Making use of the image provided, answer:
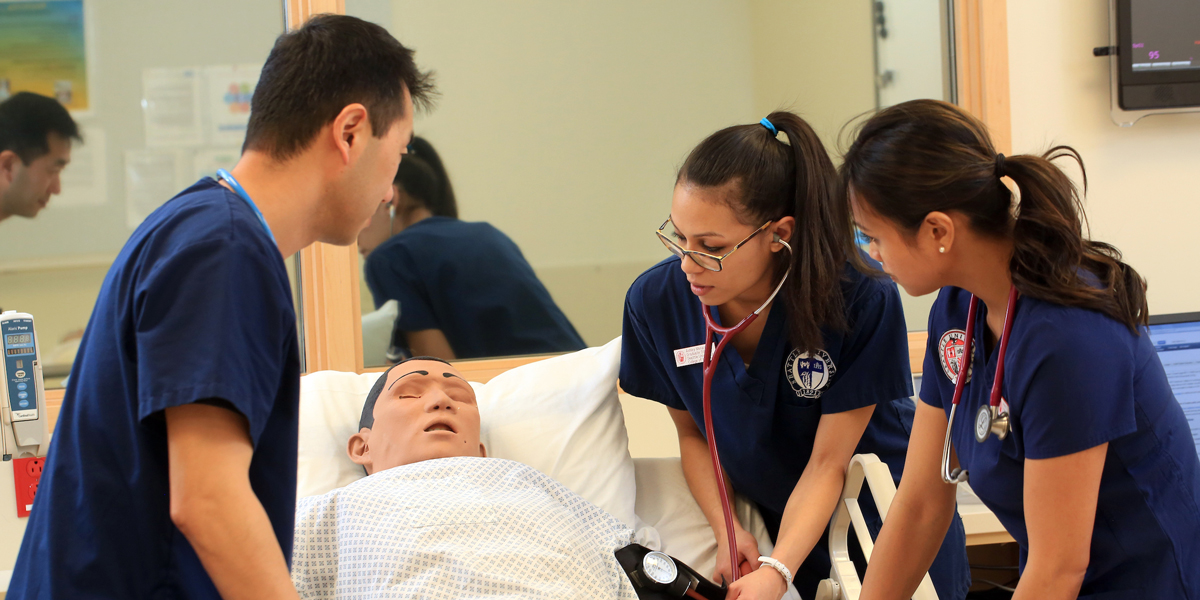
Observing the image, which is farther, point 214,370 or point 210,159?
point 210,159

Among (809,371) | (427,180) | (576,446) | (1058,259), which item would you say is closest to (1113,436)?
(1058,259)

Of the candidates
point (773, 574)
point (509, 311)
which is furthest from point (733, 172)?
point (509, 311)

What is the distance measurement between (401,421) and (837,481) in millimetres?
888

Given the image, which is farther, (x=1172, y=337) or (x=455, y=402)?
(x=1172, y=337)

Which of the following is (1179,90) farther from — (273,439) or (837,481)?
(273,439)

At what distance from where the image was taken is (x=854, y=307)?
5.19ft

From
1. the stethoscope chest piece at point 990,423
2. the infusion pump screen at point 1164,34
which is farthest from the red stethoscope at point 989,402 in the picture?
the infusion pump screen at point 1164,34

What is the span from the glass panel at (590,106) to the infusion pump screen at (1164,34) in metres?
0.51

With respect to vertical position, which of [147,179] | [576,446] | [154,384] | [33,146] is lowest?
→ [576,446]

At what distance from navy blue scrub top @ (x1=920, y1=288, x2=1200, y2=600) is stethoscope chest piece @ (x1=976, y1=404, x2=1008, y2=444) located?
13 mm

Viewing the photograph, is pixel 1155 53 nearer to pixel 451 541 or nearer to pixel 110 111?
pixel 451 541

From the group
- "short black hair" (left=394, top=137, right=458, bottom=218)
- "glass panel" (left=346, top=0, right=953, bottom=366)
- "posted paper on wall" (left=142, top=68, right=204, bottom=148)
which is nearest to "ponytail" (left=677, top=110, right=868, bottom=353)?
"glass panel" (left=346, top=0, right=953, bottom=366)

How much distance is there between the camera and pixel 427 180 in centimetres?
251

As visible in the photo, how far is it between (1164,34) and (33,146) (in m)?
3.24
